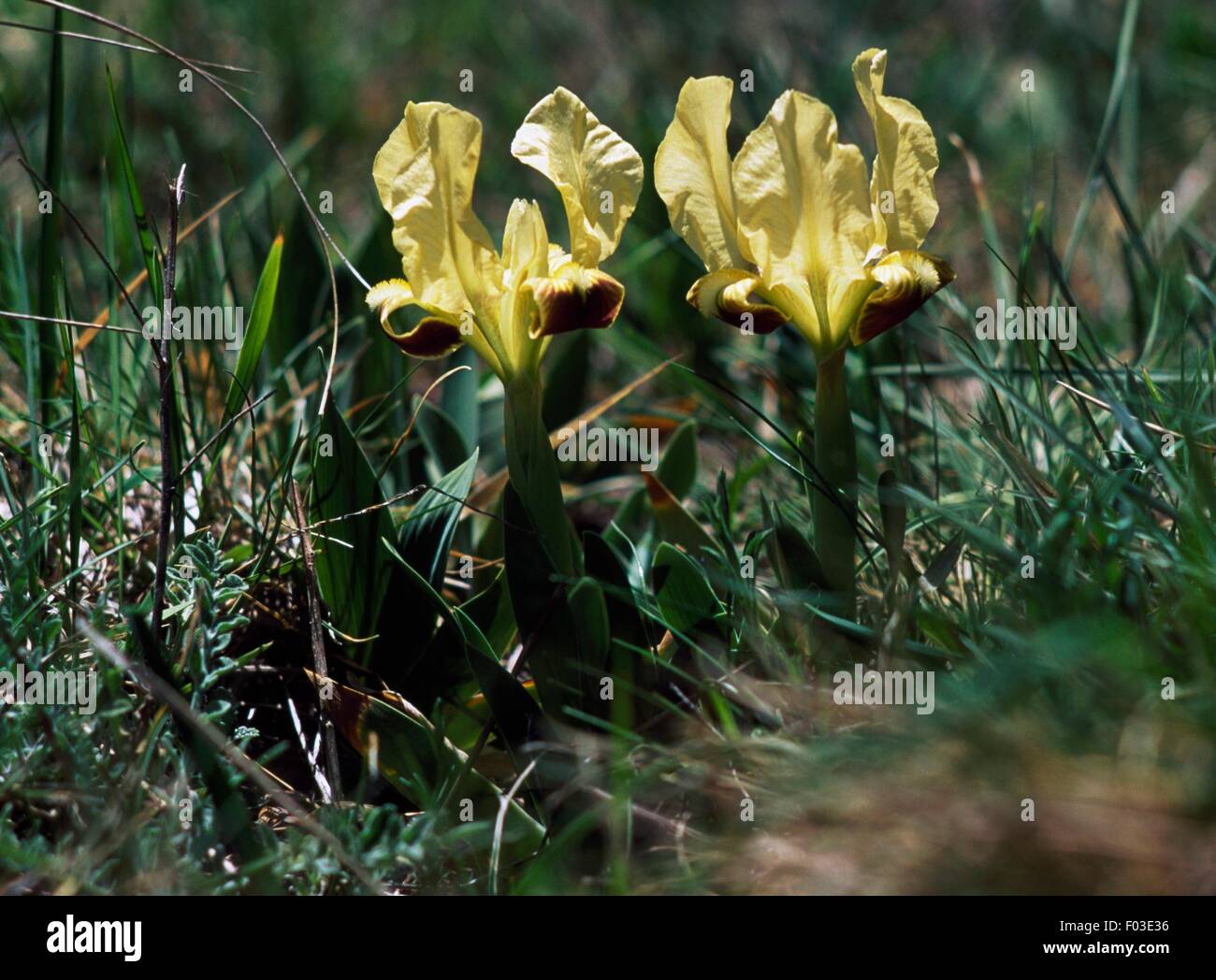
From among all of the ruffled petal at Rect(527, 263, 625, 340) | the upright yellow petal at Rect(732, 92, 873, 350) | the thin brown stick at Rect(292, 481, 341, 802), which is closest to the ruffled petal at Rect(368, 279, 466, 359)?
the ruffled petal at Rect(527, 263, 625, 340)

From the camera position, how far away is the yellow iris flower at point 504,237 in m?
1.28

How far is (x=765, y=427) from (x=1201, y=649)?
1.17m

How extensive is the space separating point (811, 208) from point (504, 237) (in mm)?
367

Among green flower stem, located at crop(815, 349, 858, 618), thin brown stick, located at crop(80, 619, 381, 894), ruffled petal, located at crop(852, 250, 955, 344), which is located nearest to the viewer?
thin brown stick, located at crop(80, 619, 381, 894)

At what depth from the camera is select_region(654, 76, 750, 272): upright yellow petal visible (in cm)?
130

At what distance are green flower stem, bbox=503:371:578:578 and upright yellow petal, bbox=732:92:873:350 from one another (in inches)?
12.8

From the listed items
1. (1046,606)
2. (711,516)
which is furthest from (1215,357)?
(711,516)

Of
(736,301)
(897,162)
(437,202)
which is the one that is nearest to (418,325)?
(437,202)

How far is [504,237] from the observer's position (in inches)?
52.6

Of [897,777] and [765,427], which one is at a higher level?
[765,427]

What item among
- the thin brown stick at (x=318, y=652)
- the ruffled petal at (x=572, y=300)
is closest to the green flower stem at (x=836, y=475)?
the ruffled petal at (x=572, y=300)

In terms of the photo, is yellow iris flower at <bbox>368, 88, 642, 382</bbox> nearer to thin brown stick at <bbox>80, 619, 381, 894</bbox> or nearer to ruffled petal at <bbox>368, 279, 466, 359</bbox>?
ruffled petal at <bbox>368, 279, 466, 359</bbox>
